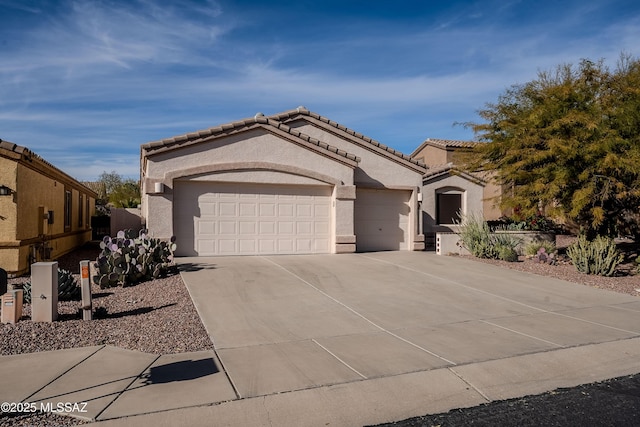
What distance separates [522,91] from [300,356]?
13.2 m

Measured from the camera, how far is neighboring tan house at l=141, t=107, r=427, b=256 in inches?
583

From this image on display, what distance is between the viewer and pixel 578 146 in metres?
14.0

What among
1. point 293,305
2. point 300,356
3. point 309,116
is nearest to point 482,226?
point 309,116

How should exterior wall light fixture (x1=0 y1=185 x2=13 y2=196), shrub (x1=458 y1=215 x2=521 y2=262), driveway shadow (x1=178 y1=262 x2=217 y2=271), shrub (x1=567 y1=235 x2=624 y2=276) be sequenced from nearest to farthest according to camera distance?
exterior wall light fixture (x1=0 y1=185 x2=13 y2=196), driveway shadow (x1=178 y1=262 x2=217 y2=271), shrub (x1=567 y1=235 x2=624 y2=276), shrub (x1=458 y1=215 x2=521 y2=262)

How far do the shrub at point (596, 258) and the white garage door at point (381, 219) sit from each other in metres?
6.30

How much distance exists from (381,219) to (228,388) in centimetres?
1372

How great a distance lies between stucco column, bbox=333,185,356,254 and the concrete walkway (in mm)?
5578

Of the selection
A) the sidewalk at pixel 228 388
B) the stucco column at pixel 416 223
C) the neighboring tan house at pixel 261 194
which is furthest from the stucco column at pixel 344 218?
the sidewalk at pixel 228 388

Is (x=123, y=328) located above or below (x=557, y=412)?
above

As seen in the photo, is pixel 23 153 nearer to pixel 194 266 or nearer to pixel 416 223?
pixel 194 266

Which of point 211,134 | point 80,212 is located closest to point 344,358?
point 211,134

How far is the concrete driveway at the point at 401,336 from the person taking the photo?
213 inches

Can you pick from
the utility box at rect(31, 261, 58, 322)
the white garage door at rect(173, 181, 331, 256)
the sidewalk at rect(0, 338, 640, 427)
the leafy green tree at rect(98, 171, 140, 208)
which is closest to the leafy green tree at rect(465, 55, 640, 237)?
the white garage door at rect(173, 181, 331, 256)

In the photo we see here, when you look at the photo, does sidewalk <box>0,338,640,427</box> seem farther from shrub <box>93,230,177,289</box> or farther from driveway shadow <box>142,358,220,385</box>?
shrub <box>93,230,177,289</box>
